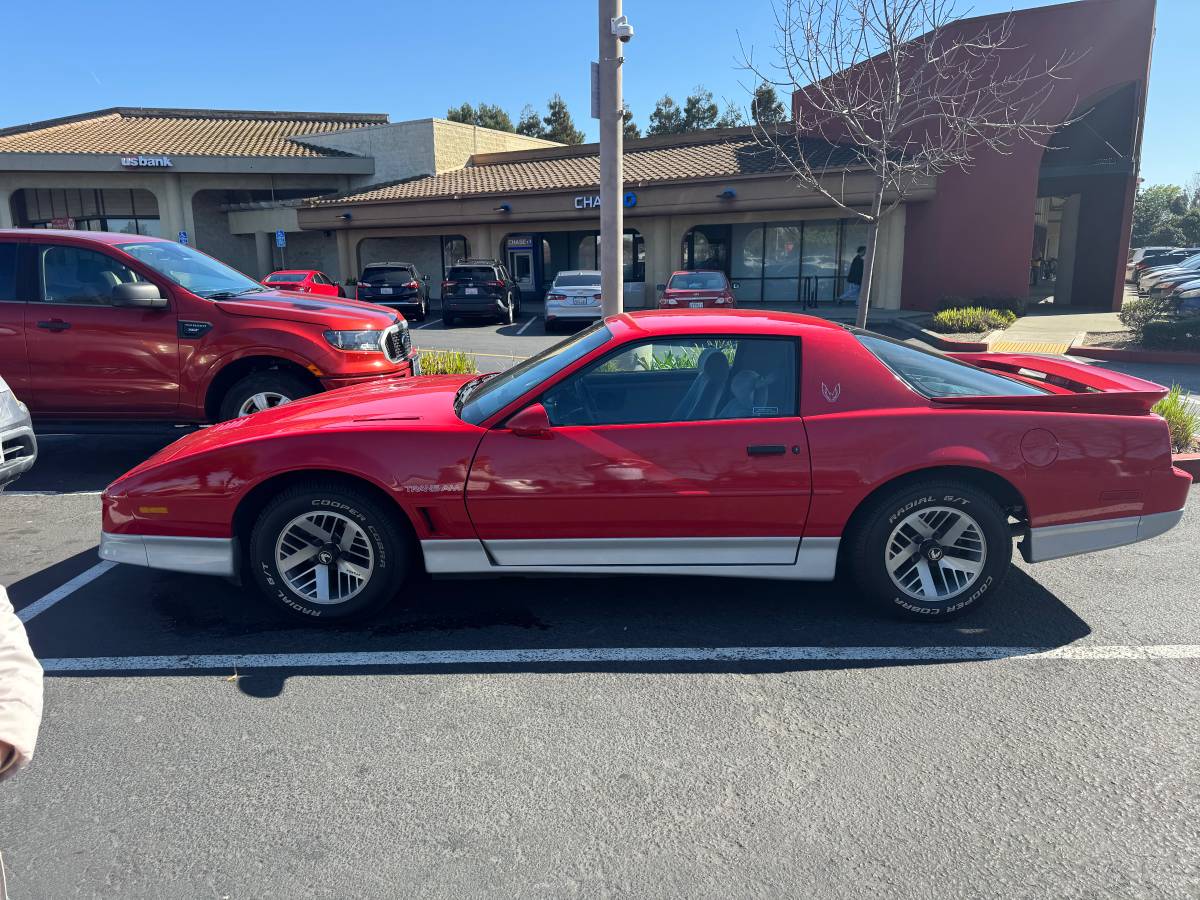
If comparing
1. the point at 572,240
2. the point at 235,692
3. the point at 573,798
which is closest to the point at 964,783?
the point at 573,798

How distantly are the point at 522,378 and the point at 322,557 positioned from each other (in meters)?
1.32

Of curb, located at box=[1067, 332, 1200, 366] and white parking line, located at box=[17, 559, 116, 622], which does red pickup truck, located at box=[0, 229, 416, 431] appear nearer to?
white parking line, located at box=[17, 559, 116, 622]

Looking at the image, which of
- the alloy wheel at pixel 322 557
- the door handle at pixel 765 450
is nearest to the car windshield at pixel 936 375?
the door handle at pixel 765 450

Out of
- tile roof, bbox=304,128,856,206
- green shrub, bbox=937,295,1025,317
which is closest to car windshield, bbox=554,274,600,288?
tile roof, bbox=304,128,856,206

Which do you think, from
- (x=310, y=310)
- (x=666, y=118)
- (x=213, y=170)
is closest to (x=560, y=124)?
(x=666, y=118)

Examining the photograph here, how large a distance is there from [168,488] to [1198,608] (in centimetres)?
512

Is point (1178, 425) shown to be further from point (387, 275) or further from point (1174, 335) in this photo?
point (387, 275)

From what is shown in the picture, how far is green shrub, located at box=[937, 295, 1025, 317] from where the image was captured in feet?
72.0

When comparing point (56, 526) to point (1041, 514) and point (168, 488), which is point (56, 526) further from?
point (1041, 514)

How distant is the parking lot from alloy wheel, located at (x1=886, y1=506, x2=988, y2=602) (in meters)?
0.23

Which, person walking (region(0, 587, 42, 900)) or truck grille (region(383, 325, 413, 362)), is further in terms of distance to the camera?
truck grille (region(383, 325, 413, 362))

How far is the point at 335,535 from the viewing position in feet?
13.3

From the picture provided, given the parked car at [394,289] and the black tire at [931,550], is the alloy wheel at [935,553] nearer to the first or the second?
the black tire at [931,550]

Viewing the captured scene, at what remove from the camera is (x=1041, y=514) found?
4.03m
